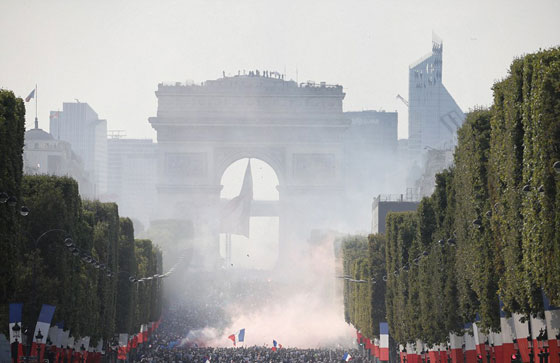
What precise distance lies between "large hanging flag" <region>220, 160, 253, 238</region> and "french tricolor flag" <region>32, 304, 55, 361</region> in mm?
126906

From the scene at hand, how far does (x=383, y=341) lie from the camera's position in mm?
58656

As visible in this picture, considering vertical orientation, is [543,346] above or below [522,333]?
below

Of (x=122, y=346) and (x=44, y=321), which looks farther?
(x=122, y=346)

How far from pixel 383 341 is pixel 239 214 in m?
111

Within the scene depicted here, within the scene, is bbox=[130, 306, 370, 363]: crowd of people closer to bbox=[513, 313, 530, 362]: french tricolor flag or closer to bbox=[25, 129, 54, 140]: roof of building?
bbox=[513, 313, 530, 362]: french tricolor flag

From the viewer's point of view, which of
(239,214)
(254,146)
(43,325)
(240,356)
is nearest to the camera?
(43,325)

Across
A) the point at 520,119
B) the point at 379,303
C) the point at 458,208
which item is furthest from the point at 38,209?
the point at 379,303

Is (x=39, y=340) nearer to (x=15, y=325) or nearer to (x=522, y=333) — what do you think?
(x=15, y=325)

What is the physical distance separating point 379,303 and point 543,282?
1487 inches

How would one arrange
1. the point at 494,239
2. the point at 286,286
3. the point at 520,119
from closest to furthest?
the point at 520,119, the point at 494,239, the point at 286,286

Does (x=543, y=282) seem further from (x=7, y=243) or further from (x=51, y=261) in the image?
(x=51, y=261)

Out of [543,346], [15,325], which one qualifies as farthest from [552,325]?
[15,325]

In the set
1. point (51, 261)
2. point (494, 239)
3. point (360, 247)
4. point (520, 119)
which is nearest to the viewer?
point (520, 119)

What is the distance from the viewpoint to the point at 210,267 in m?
150
